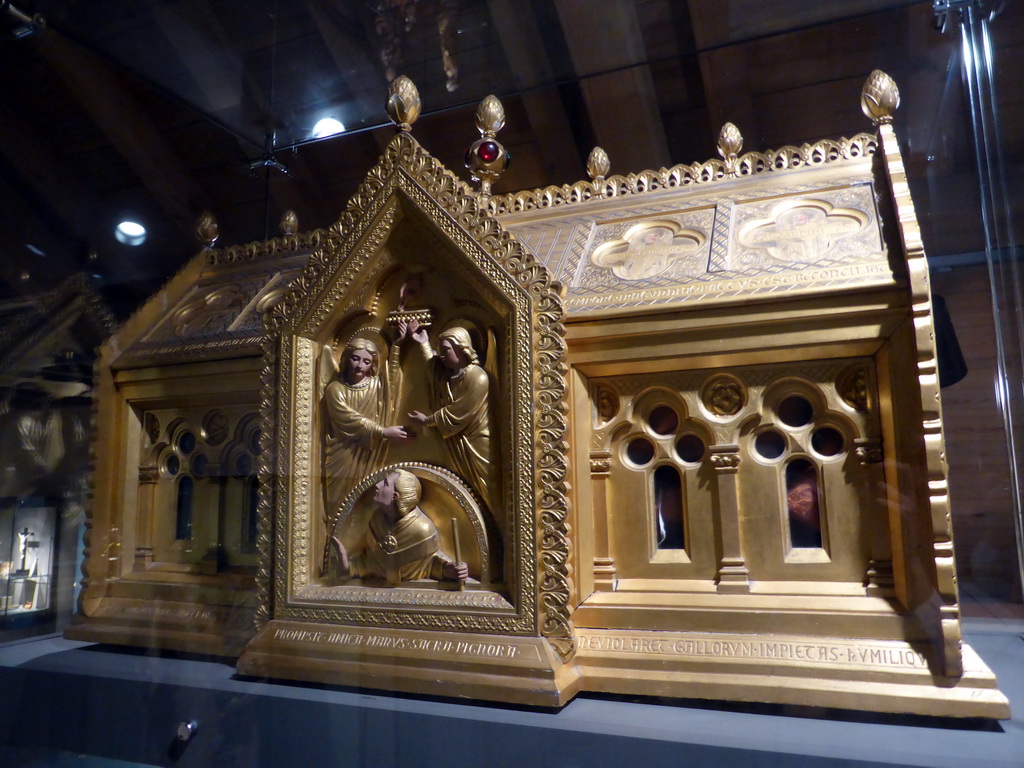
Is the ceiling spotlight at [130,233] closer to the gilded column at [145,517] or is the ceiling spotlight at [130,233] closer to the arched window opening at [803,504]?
the gilded column at [145,517]

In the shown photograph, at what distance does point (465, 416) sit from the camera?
80.8 inches

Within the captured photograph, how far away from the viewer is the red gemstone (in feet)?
8.15

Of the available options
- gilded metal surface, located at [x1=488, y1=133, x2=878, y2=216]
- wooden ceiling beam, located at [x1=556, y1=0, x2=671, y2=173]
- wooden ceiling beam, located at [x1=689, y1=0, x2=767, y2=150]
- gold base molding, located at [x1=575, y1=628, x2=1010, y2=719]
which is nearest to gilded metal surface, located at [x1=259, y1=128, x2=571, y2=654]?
gold base molding, located at [x1=575, y1=628, x2=1010, y2=719]

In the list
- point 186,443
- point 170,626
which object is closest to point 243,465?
point 186,443

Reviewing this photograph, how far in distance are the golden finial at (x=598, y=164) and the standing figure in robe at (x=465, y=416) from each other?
2.81 ft

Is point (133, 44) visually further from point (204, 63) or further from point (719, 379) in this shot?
point (719, 379)

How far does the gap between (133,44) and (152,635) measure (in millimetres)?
1944

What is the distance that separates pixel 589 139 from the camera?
2742 millimetres

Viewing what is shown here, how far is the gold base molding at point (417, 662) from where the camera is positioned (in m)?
1.81

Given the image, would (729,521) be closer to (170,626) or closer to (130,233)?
(170,626)

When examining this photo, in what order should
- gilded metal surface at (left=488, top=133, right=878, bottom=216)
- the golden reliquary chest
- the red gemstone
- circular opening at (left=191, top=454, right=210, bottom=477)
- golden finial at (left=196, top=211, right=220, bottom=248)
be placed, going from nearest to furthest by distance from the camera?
1. the golden reliquary chest
2. gilded metal surface at (left=488, top=133, right=878, bottom=216)
3. the red gemstone
4. circular opening at (left=191, top=454, right=210, bottom=477)
5. golden finial at (left=196, top=211, right=220, bottom=248)

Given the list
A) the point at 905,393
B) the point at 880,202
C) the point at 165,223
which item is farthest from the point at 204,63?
the point at 905,393

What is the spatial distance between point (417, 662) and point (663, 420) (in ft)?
3.19

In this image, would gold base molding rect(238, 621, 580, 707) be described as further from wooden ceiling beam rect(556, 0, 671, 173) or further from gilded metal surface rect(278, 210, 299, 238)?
wooden ceiling beam rect(556, 0, 671, 173)
